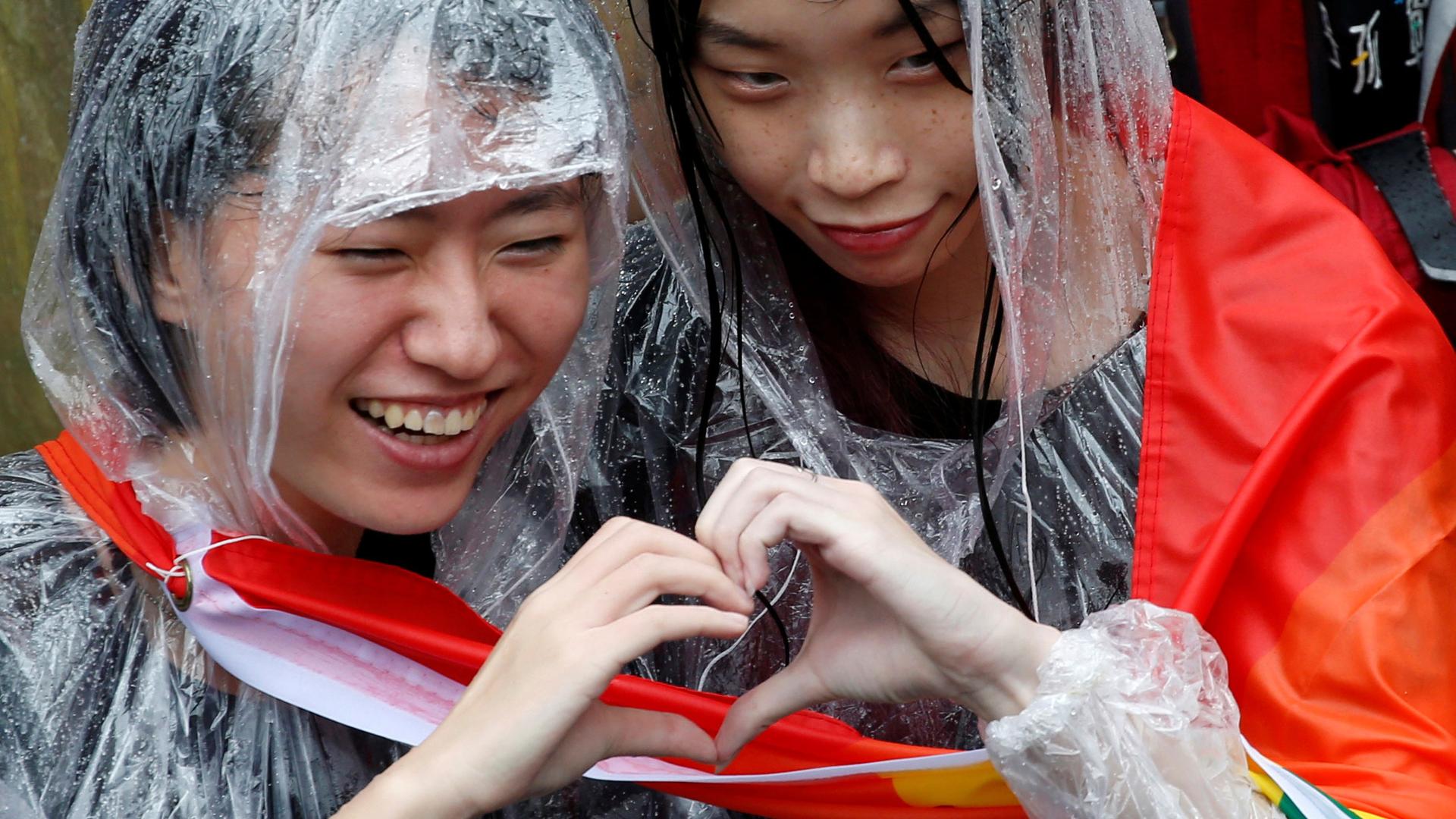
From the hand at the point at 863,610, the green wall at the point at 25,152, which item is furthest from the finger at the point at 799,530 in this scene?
the green wall at the point at 25,152

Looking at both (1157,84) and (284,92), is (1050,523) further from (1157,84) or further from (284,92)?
(284,92)

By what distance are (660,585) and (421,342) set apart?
0.30 meters

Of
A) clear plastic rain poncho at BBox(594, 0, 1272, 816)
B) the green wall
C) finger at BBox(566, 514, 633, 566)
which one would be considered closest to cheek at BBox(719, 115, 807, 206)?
clear plastic rain poncho at BBox(594, 0, 1272, 816)

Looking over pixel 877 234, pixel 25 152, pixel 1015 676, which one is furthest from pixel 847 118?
pixel 25 152

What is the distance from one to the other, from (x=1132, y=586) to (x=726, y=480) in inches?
18.9

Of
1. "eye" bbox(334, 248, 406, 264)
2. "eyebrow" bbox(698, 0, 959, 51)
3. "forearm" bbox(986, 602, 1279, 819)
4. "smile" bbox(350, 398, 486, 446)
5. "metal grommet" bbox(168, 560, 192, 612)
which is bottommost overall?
"forearm" bbox(986, 602, 1279, 819)

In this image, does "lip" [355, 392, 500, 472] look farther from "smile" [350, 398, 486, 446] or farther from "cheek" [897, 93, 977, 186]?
"cheek" [897, 93, 977, 186]

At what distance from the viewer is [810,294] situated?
1.86 meters

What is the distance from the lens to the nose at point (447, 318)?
133 cm

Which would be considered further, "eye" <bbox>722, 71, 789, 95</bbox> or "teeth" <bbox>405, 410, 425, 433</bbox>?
"eye" <bbox>722, 71, 789, 95</bbox>

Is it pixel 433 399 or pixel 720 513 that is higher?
pixel 433 399

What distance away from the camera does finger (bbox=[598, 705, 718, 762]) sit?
4.48 feet

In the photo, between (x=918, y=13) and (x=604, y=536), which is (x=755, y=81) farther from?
(x=604, y=536)

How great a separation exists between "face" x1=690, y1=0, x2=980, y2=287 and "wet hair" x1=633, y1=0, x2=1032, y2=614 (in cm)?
2
